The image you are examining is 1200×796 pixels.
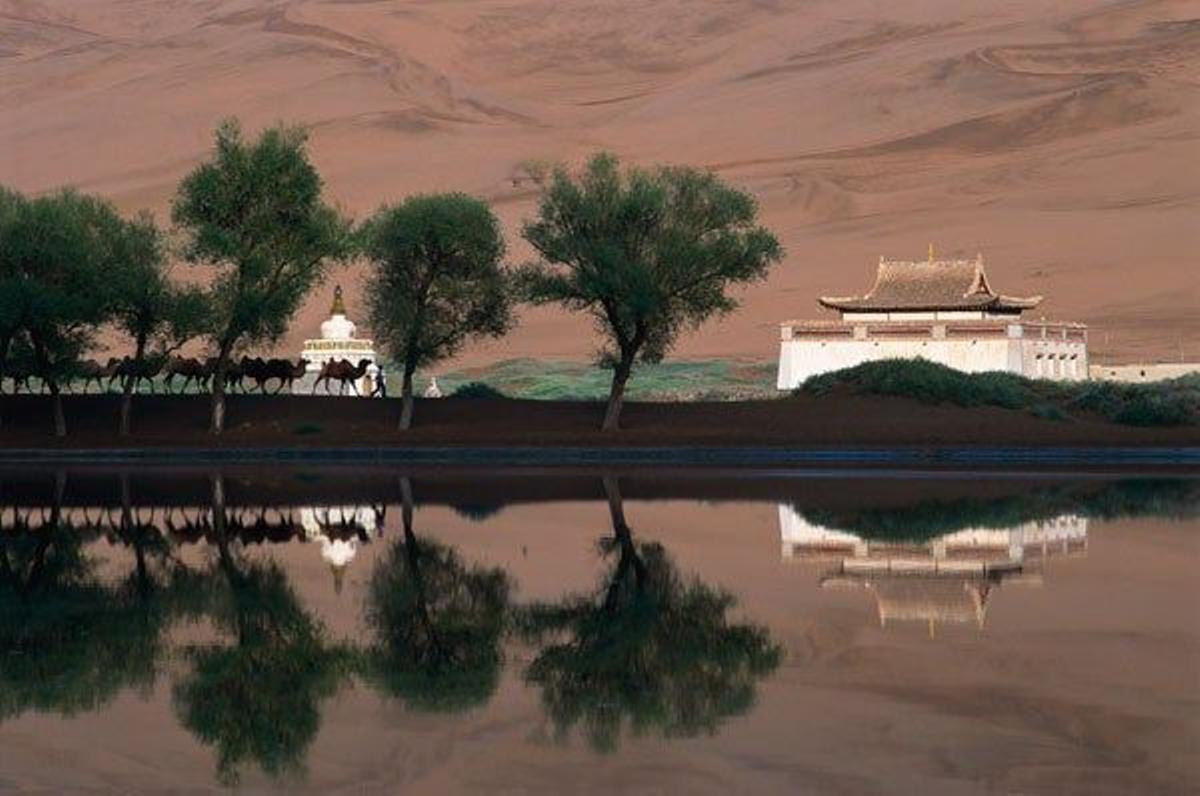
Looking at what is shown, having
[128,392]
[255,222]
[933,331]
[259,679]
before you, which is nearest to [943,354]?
[933,331]

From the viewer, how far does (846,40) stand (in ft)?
603

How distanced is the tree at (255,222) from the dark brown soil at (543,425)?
193cm

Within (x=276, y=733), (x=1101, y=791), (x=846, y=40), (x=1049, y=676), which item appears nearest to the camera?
(x=1101, y=791)

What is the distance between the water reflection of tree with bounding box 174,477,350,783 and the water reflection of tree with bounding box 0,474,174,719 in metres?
0.47

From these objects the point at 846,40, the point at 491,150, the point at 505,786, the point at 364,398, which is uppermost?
the point at 846,40

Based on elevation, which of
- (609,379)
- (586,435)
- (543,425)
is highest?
(609,379)

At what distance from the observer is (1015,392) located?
57.4 meters

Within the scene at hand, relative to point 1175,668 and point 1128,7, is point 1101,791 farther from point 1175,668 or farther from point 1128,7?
point 1128,7

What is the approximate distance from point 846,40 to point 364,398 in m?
131

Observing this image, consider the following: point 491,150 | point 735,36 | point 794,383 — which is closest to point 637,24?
point 735,36

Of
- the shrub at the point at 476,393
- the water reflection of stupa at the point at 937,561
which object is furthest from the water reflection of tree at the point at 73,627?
the shrub at the point at 476,393

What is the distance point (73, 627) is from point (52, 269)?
1399 inches

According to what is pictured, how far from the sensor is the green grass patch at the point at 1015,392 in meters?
55.2

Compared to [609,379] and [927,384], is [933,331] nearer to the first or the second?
[927,384]
